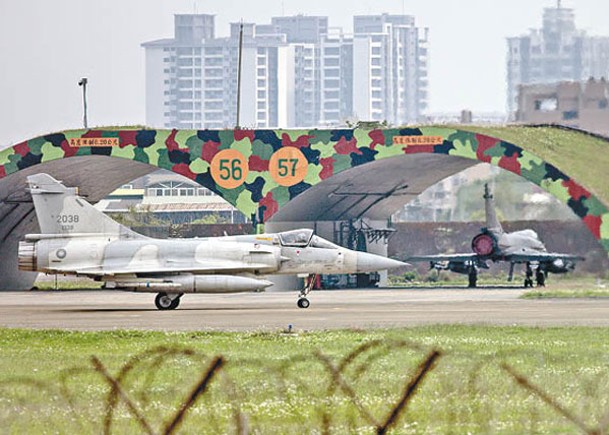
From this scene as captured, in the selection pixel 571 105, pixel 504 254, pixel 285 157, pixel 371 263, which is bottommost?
pixel 504 254

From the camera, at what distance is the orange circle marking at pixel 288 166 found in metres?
56.5

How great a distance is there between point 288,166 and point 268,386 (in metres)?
35.6

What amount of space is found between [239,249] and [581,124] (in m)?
115

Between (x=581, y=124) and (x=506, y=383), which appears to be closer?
(x=506, y=383)

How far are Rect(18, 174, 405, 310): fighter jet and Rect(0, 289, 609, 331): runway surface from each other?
834mm

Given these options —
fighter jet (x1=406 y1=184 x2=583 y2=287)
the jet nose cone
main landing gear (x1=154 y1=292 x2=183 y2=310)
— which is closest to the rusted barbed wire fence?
main landing gear (x1=154 y1=292 x2=183 y2=310)

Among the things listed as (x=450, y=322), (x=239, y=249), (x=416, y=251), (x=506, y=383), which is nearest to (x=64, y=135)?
(x=239, y=249)

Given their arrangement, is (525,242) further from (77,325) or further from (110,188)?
(77,325)

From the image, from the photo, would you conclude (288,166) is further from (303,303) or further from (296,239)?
(303,303)

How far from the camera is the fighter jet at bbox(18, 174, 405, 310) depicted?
4262cm

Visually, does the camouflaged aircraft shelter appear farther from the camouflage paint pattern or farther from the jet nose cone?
the jet nose cone

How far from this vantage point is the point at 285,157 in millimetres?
56594

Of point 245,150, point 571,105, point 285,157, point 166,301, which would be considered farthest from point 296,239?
point 571,105

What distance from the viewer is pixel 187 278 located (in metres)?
42.3
